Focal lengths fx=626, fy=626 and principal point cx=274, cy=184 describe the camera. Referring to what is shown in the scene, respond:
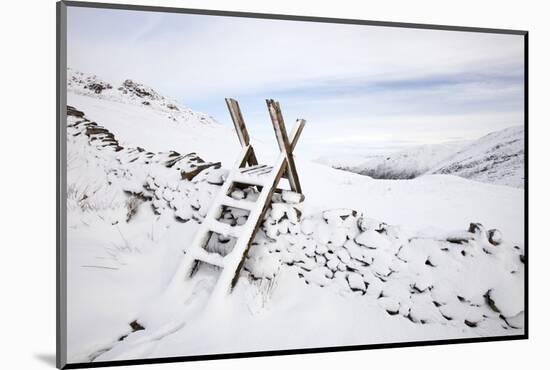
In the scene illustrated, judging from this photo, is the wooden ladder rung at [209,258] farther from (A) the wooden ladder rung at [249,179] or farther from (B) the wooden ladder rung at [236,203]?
(A) the wooden ladder rung at [249,179]

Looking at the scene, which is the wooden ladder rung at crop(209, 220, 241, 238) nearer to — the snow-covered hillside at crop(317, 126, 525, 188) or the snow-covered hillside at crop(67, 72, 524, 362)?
the snow-covered hillside at crop(67, 72, 524, 362)

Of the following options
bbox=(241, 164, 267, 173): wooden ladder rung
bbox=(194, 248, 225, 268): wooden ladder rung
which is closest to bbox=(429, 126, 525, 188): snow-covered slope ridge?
bbox=(241, 164, 267, 173): wooden ladder rung

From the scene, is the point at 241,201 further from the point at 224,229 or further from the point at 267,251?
the point at 267,251

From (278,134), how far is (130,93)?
0.86m

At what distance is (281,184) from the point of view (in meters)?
3.75

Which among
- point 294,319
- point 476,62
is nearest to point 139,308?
point 294,319

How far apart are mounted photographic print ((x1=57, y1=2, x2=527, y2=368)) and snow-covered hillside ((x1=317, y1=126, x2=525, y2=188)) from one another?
0.04 ft

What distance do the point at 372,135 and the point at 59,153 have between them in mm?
1804

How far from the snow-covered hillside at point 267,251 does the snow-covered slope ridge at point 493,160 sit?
6cm

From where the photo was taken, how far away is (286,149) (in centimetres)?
362

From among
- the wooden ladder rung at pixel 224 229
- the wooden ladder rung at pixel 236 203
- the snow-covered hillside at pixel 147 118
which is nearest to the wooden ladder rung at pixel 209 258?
the wooden ladder rung at pixel 224 229

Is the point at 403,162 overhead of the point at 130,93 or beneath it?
beneath

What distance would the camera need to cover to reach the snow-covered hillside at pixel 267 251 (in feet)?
10.8

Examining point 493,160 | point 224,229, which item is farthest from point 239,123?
→ point 493,160
